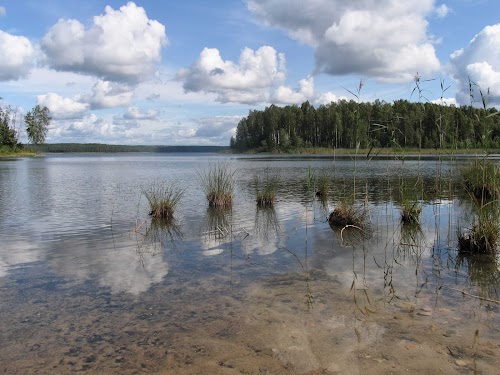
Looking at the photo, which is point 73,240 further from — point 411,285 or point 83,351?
point 411,285

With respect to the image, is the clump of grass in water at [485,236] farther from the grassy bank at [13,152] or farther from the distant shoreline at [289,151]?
the grassy bank at [13,152]

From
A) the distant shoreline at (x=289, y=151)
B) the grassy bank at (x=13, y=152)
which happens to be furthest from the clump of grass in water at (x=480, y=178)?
the grassy bank at (x=13, y=152)

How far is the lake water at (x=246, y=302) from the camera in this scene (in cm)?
327

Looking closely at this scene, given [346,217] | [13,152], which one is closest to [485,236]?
[346,217]

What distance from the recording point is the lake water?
327cm

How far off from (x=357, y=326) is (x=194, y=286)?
2132 millimetres

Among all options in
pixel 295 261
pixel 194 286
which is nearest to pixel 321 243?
pixel 295 261

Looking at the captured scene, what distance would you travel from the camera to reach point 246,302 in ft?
14.9

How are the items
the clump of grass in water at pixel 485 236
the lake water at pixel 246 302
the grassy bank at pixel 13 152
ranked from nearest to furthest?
the lake water at pixel 246 302, the clump of grass in water at pixel 485 236, the grassy bank at pixel 13 152

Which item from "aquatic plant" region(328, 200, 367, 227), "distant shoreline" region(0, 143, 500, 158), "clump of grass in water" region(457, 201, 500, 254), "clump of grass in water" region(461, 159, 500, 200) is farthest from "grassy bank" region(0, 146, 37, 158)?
"clump of grass in water" region(457, 201, 500, 254)

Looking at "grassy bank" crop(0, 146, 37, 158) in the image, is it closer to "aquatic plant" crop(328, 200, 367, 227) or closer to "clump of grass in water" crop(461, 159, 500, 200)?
"aquatic plant" crop(328, 200, 367, 227)

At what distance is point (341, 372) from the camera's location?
305cm

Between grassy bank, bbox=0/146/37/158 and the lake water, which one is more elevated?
grassy bank, bbox=0/146/37/158

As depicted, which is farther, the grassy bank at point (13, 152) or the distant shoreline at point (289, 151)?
the grassy bank at point (13, 152)
